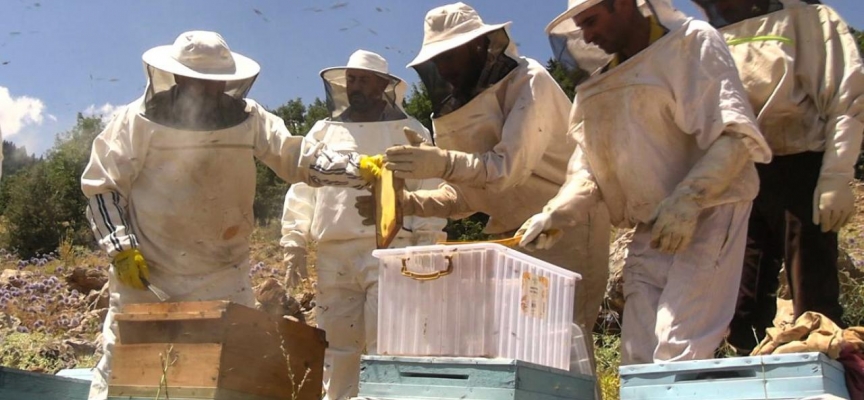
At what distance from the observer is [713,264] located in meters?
3.26

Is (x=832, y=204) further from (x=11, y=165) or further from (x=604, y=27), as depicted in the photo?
(x=11, y=165)

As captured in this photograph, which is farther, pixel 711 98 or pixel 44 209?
pixel 44 209

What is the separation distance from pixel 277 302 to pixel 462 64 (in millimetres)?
4125

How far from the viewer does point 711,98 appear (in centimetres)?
333

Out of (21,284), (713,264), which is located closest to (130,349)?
(713,264)

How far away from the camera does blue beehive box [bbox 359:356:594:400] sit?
2.82 meters

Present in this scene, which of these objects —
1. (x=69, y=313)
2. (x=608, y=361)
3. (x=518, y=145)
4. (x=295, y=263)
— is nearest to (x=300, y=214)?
(x=295, y=263)

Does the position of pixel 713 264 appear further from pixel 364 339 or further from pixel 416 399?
pixel 364 339

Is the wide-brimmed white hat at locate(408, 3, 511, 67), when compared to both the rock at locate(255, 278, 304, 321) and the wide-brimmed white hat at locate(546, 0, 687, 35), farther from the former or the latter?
the rock at locate(255, 278, 304, 321)

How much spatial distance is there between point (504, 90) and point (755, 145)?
1.25m

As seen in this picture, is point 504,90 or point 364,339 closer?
point 504,90

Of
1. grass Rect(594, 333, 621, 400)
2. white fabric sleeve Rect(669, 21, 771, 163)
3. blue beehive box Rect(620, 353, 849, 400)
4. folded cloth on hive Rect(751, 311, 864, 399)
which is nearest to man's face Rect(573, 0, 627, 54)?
white fabric sleeve Rect(669, 21, 771, 163)

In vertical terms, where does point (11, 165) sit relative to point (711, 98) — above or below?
below

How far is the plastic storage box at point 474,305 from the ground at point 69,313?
1.80m
